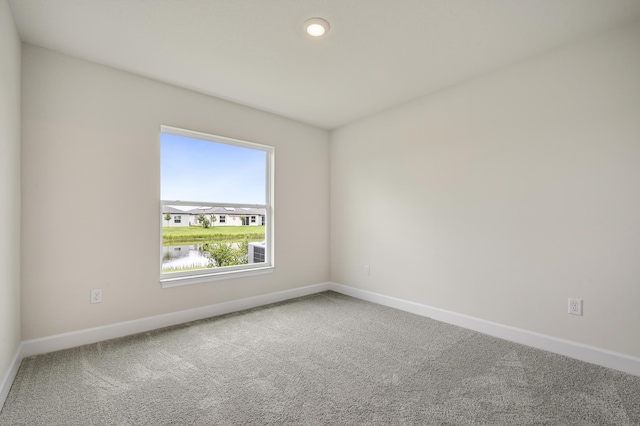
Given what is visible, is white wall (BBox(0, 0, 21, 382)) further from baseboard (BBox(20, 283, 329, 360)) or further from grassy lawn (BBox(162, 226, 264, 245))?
grassy lawn (BBox(162, 226, 264, 245))

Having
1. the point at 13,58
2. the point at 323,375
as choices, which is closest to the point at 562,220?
the point at 323,375

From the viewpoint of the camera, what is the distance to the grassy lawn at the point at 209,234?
3.21 m

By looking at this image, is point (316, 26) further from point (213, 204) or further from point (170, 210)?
point (170, 210)

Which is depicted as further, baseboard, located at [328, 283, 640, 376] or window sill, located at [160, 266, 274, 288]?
window sill, located at [160, 266, 274, 288]

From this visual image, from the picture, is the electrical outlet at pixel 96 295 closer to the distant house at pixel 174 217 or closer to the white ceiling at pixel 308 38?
the distant house at pixel 174 217

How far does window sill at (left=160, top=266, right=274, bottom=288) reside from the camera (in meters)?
3.11

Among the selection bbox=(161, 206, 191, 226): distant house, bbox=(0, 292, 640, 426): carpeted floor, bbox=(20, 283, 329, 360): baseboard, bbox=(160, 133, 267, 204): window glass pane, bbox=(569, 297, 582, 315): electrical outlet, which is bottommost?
bbox=(0, 292, 640, 426): carpeted floor

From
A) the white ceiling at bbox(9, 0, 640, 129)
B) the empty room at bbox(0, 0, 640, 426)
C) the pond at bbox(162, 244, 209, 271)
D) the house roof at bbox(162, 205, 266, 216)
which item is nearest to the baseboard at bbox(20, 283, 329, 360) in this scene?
the empty room at bbox(0, 0, 640, 426)

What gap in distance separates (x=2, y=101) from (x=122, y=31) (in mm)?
933

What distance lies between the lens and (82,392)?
1.91m

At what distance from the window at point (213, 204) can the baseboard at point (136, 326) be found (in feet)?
1.10

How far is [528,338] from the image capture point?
263 cm

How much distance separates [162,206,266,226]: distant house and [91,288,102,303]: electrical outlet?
822 mm

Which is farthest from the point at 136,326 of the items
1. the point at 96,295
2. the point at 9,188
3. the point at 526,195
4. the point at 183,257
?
the point at 526,195
